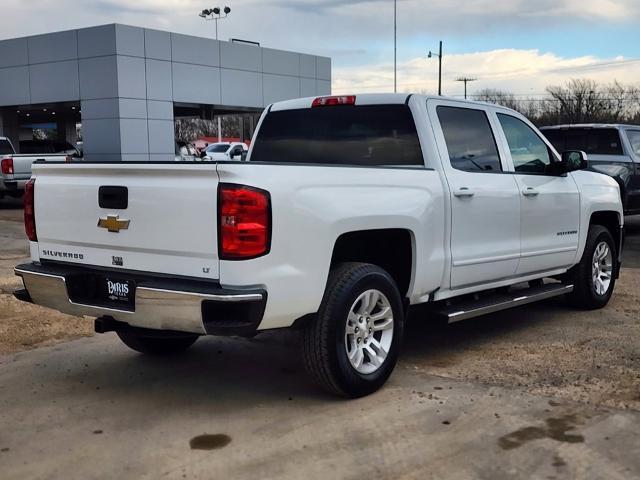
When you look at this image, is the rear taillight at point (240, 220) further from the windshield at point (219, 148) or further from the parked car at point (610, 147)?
the windshield at point (219, 148)

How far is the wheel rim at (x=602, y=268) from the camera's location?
282 inches

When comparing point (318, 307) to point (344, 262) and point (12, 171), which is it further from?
point (12, 171)

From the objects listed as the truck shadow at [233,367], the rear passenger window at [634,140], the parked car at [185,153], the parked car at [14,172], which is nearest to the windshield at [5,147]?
the parked car at [14,172]

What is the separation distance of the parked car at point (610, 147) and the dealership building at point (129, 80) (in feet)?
46.6

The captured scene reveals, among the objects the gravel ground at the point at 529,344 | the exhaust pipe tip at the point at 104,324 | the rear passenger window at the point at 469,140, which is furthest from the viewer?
the rear passenger window at the point at 469,140

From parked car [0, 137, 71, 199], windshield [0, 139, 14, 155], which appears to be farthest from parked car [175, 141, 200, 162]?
parked car [0, 137, 71, 199]

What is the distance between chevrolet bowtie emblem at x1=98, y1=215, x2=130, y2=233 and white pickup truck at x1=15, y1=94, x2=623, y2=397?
0.01 metres

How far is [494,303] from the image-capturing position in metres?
5.65

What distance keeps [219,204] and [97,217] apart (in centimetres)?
99

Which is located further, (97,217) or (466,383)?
(466,383)

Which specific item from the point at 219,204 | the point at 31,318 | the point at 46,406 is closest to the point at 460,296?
the point at 219,204

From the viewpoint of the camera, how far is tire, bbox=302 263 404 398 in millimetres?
4320

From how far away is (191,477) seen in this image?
3.53 meters

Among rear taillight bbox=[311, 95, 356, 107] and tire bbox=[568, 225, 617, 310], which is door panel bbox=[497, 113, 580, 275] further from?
rear taillight bbox=[311, 95, 356, 107]
